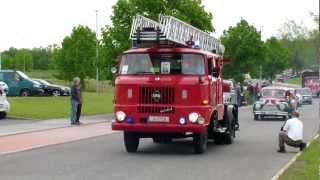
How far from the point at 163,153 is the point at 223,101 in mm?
3331

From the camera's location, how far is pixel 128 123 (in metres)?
18.0

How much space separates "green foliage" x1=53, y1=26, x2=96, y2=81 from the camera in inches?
3022

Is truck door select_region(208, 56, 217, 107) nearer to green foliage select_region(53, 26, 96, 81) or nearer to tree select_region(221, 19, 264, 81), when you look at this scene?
tree select_region(221, 19, 264, 81)

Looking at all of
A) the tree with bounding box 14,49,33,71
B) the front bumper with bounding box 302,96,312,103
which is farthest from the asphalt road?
the tree with bounding box 14,49,33,71

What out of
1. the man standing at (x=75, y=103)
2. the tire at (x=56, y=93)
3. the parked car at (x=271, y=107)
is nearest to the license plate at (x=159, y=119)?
the man standing at (x=75, y=103)

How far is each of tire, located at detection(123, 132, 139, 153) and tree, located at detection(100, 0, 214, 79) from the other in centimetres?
1859

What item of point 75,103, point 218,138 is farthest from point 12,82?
point 218,138

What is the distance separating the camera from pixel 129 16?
38.1m

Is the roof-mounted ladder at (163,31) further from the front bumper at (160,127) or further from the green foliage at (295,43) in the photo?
the green foliage at (295,43)

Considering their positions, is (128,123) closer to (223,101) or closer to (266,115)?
(223,101)

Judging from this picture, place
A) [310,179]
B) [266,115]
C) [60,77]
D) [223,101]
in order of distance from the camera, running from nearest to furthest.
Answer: [310,179] → [223,101] → [266,115] → [60,77]

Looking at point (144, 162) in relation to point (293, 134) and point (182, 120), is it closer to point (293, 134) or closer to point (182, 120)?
point (182, 120)

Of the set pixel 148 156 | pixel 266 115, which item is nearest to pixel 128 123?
pixel 148 156

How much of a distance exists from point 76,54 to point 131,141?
199 feet
